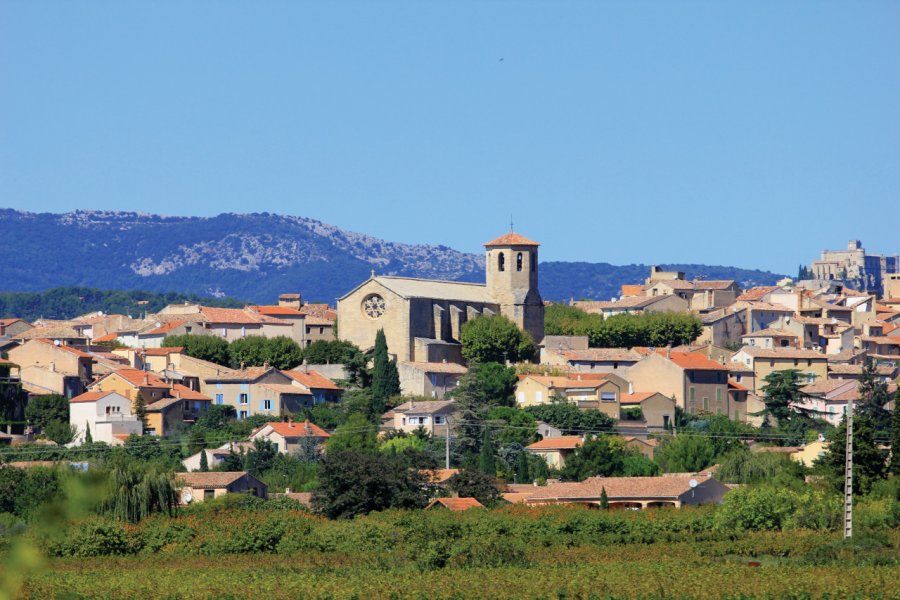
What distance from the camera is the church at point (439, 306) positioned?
8119 centimetres

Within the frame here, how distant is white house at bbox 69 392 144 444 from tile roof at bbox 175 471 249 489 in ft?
44.0

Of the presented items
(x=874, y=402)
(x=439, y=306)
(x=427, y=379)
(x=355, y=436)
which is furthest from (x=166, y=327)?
(x=874, y=402)

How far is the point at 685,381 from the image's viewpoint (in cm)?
7669

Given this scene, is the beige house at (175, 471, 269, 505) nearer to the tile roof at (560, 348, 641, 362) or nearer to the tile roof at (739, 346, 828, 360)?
the tile roof at (560, 348, 641, 362)

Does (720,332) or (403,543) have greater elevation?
(720,332)

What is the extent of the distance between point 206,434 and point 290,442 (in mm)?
4354

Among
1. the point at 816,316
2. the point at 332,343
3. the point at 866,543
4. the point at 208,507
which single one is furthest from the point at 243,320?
the point at 866,543

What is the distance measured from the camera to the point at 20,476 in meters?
49.2

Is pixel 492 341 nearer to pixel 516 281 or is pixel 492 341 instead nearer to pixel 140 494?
pixel 516 281

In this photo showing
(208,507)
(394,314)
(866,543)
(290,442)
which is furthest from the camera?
(394,314)

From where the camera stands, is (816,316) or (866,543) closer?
(866,543)

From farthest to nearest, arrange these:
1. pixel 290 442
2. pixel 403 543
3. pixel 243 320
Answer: pixel 243 320, pixel 290 442, pixel 403 543

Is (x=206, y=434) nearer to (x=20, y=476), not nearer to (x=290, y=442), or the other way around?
(x=290, y=442)

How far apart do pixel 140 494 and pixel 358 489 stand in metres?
7.83
